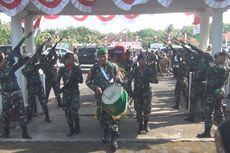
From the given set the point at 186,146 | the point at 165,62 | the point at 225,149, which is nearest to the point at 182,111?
the point at 186,146

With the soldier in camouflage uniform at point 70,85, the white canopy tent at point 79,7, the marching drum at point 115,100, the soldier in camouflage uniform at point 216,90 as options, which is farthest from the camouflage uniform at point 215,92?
the soldier in camouflage uniform at point 70,85

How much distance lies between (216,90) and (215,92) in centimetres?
5

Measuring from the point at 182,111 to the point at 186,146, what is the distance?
12.2 ft

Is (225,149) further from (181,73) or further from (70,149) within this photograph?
(181,73)

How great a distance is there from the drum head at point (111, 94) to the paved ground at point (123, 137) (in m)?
0.96

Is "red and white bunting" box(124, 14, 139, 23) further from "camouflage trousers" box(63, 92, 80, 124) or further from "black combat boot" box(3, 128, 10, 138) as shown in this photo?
"black combat boot" box(3, 128, 10, 138)

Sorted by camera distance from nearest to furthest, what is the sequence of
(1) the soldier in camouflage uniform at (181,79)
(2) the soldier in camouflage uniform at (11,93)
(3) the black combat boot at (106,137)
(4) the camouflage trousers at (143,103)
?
(3) the black combat boot at (106,137) → (2) the soldier in camouflage uniform at (11,93) → (4) the camouflage trousers at (143,103) → (1) the soldier in camouflage uniform at (181,79)

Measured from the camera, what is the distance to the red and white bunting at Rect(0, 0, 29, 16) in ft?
31.9

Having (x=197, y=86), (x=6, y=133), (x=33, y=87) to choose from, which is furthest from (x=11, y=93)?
(x=197, y=86)

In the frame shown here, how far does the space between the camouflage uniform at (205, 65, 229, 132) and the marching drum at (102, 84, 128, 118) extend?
1.84 meters

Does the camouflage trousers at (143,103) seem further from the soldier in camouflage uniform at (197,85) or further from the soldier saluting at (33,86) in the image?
the soldier saluting at (33,86)

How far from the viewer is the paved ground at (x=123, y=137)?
793 cm

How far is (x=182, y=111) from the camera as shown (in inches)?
459

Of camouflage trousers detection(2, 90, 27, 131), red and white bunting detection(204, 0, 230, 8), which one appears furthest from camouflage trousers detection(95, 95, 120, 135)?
red and white bunting detection(204, 0, 230, 8)
